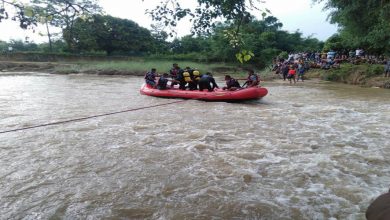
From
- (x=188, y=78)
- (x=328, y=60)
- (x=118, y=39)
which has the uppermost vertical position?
(x=118, y=39)

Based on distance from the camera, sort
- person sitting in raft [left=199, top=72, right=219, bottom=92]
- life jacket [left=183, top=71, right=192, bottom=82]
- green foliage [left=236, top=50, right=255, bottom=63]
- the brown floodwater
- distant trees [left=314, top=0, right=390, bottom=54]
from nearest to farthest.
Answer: green foliage [left=236, top=50, right=255, bottom=63] → the brown floodwater → person sitting in raft [left=199, top=72, right=219, bottom=92] → life jacket [left=183, top=71, right=192, bottom=82] → distant trees [left=314, top=0, right=390, bottom=54]

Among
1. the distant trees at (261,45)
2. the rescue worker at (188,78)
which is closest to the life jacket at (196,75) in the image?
the rescue worker at (188,78)

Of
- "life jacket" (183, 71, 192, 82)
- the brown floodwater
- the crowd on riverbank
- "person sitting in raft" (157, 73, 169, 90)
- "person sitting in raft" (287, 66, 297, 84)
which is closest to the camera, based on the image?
the brown floodwater

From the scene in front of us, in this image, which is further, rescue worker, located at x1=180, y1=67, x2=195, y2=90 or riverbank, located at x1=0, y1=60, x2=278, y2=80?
riverbank, located at x1=0, y1=60, x2=278, y2=80

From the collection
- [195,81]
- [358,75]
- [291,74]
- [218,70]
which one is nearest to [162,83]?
[195,81]

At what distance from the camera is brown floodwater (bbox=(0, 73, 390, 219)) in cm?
406

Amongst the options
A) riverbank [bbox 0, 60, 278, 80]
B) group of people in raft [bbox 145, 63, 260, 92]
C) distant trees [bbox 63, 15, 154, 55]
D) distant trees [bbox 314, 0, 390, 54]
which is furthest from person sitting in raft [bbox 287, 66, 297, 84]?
distant trees [bbox 63, 15, 154, 55]

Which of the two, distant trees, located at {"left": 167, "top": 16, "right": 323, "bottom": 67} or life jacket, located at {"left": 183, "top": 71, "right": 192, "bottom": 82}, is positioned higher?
distant trees, located at {"left": 167, "top": 16, "right": 323, "bottom": 67}

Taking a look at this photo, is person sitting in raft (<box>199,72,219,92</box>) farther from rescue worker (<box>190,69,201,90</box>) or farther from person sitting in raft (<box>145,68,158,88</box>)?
person sitting in raft (<box>145,68,158,88</box>)

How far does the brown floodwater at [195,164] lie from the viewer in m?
4.06

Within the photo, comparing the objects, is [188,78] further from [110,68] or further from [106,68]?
[106,68]

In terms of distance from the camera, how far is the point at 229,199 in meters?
4.25

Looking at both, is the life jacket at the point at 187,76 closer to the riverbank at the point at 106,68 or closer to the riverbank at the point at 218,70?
the riverbank at the point at 218,70

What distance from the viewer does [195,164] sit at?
217 inches
